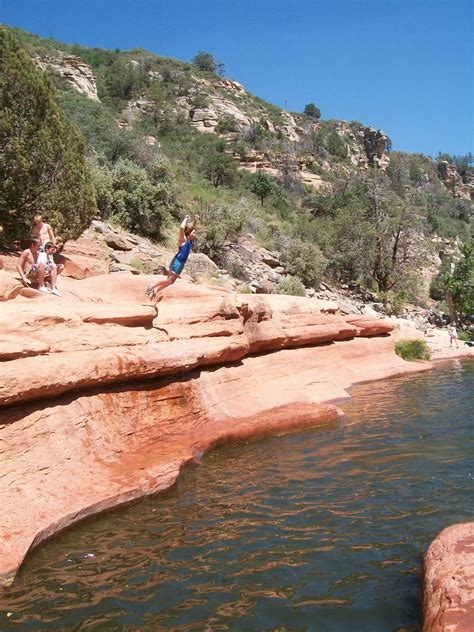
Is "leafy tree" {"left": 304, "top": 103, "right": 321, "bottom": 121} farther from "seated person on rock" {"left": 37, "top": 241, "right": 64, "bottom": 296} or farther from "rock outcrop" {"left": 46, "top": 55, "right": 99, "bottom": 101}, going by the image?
"seated person on rock" {"left": 37, "top": 241, "right": 64, "bottom": 296}

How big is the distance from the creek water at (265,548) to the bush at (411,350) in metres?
11.4

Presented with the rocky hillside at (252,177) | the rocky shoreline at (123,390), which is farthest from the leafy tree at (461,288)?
the rocky shoreline at (123,390)

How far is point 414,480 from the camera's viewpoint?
24.9 ft

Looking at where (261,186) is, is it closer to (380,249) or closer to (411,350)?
(380,249)

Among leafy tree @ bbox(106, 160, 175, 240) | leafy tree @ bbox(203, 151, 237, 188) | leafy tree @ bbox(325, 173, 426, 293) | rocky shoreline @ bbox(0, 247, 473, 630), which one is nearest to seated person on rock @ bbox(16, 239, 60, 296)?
rocky shoreline @ bbox(0, 247, 473, 630)

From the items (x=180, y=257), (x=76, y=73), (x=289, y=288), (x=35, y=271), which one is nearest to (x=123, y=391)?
(x=180, y=257)

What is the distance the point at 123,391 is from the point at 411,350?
14408 millimetres

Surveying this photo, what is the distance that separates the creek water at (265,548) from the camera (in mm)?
4684

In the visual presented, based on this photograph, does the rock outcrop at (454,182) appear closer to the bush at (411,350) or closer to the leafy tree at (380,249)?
the leafy tree at (380,249)

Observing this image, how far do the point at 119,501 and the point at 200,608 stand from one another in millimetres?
2502

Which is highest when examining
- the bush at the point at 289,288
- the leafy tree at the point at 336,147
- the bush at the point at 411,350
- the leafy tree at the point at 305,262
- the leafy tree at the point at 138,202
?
the leafy tree at the point at 336,147

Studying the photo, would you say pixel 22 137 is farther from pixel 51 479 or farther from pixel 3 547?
pixel 3 547

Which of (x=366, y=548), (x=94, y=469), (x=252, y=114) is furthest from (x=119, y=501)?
(x=252, y=114)

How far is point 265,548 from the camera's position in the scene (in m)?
5.80
